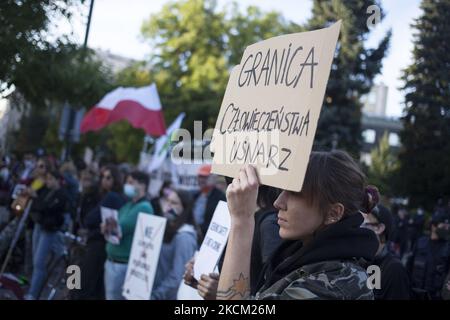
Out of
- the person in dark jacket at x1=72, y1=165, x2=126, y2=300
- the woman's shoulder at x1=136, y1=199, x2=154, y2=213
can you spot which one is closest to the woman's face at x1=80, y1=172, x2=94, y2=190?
the person in dark jacket at x1=72, y1=165, x2=126, y2=300

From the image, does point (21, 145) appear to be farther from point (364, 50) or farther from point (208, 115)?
point (364, 50)

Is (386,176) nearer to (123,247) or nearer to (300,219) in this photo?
(123,247)

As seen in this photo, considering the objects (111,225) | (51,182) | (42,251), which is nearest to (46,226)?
(42,251)

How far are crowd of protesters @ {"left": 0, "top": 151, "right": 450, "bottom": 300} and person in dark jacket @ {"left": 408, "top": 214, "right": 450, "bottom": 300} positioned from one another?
14 millimetres

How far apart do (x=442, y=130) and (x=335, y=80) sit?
53.8 ft

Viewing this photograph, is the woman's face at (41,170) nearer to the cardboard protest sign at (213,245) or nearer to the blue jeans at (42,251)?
the blue jeans at (42,251)

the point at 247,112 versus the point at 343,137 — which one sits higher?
the point at 343,137

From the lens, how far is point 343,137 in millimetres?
24531

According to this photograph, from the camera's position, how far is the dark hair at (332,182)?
2.09 m

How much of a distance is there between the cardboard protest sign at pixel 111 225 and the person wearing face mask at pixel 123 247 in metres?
0.05

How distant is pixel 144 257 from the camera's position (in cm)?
601

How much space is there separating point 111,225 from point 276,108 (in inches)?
182

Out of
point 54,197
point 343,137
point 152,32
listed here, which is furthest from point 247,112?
point 152,32

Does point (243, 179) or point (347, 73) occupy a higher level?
point (347, 73)
